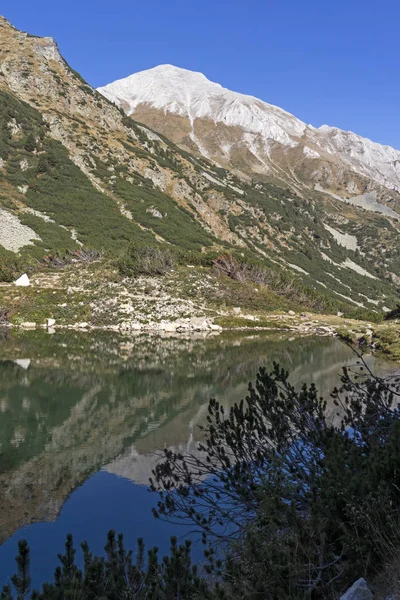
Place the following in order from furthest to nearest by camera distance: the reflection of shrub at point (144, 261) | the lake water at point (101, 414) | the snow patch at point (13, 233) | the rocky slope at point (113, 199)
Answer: the rocky slope at point (113, 199), the snow patch at point (13, 233), the reflection of shrub at point (144, 261), the lake water at point (101, 414)

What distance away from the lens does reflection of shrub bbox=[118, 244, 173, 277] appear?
57.3 m

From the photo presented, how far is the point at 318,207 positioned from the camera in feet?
626

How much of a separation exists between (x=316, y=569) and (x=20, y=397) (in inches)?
781

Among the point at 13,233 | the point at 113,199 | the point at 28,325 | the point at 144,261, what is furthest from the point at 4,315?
the point at 113,199

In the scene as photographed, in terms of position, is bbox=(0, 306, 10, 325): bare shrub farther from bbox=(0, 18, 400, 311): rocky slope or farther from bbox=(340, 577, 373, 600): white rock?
bbox=(340, 577, 373, 600): white rock

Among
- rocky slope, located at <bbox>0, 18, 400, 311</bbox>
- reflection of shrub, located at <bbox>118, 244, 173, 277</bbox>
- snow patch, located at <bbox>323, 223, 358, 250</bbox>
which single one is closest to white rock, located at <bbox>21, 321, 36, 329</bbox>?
rocky slope, located at <bbox>0, 18, 400, 311</bbox>

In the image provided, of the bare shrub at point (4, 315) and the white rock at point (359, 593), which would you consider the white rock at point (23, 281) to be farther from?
the white rock at point (359, 593)

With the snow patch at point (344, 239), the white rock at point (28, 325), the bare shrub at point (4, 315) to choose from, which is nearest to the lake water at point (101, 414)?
the white rock at point (28, 325)

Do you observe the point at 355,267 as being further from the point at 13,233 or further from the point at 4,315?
the point at 4,315

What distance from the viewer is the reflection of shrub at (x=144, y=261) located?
57281 mm

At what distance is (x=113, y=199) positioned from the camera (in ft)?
316

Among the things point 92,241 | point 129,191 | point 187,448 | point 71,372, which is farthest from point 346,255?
point 187,448

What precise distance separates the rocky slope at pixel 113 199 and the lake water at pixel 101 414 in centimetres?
2381

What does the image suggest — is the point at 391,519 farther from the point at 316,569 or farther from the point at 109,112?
the point at 109,112
